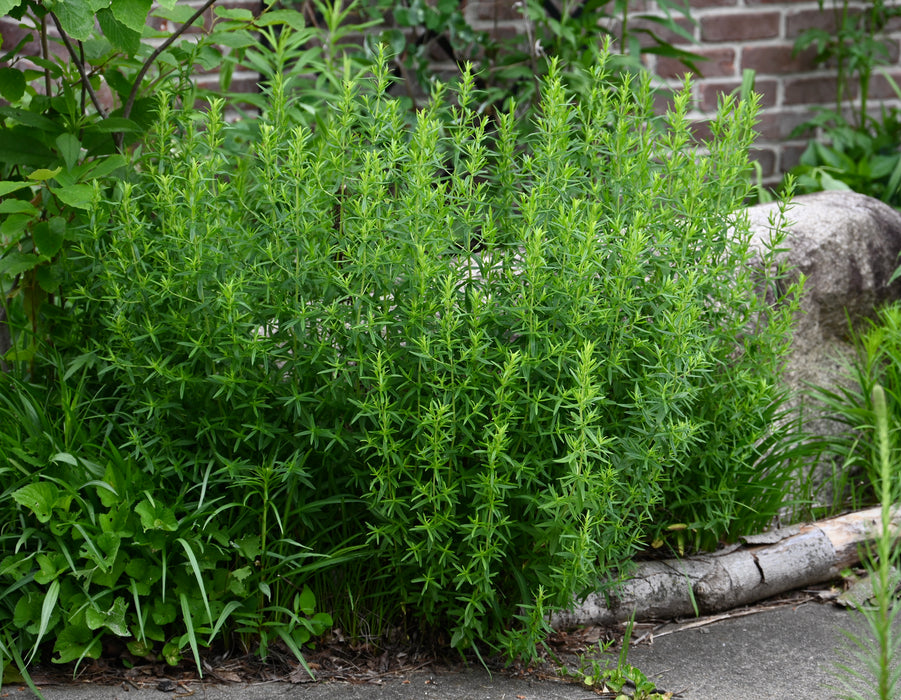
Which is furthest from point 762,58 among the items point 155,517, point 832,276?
point 155,517

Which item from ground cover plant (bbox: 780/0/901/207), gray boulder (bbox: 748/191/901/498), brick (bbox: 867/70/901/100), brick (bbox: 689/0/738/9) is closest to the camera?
gray boulder (bbox: 748/191/901/498)

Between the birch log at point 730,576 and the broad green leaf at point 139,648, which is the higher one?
the broad green leaf at point 139,648

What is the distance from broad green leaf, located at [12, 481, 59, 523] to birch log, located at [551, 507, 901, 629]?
124cm

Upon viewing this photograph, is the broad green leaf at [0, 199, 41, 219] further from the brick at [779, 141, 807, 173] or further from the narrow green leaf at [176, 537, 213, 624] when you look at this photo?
the brick at [779, 141, 807, 173]

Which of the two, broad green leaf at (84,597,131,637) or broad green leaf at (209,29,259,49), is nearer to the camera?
broad green leaf at (84,597,131,637)

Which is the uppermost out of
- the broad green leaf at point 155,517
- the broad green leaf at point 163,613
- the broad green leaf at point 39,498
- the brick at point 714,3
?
the brick at point 714,3

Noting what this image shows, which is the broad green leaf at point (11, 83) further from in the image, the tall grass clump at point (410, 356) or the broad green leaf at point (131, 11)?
the broad green leaf at point (131, 11)

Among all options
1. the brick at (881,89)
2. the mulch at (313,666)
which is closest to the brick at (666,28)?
the brick at (881,89)

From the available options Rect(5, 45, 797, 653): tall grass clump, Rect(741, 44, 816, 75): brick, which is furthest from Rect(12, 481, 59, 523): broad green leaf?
Rect(741, 44, 816, 75): brick

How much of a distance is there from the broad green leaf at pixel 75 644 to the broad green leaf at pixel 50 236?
33.9 inches

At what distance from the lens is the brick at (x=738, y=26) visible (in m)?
4.47

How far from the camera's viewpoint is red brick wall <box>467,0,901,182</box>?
4.45 metres

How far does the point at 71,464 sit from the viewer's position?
6.82 feet

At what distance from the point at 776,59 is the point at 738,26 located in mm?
263
